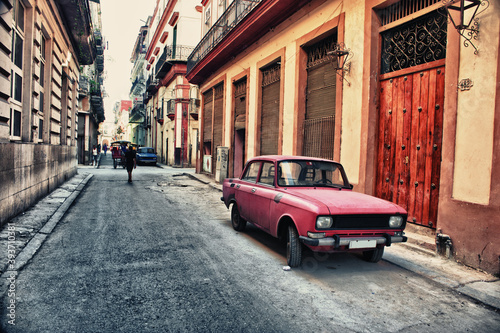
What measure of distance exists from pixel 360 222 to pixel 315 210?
664 millimetres

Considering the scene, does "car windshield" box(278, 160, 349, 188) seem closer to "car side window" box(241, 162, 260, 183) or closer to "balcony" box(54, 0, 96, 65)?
"car side window" box(241, 162, 260, 183)

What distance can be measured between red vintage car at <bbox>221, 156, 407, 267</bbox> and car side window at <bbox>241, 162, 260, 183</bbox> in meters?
0.02

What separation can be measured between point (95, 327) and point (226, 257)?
2.39m

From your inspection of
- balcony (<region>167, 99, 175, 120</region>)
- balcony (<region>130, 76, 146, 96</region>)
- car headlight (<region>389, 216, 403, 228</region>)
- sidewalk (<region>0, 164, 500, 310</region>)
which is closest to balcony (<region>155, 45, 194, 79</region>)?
balcony (<region>167, 99, 175, 120</region>)

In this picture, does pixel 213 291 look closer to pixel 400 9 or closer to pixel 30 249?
pixel 30 249

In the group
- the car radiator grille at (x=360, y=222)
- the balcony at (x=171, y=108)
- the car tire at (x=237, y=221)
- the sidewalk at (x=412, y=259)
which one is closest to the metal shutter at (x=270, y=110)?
the car tire at (x=237, y=221)

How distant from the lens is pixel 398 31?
7.23 meters

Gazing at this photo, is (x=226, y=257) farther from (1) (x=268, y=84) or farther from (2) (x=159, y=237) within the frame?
(1) (x=268, y=84)

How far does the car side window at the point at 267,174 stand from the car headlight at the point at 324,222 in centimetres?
150

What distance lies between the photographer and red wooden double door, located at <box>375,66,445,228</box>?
6207 mm

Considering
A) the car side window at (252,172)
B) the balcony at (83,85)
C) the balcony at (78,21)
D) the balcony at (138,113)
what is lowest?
the car side window at (252,172)

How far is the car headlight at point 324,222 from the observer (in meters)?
4.36

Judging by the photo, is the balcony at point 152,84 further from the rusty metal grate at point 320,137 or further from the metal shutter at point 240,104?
the rusty metal grate at point 320,137

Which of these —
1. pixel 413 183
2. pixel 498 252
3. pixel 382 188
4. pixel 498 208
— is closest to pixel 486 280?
pixel 498 252
